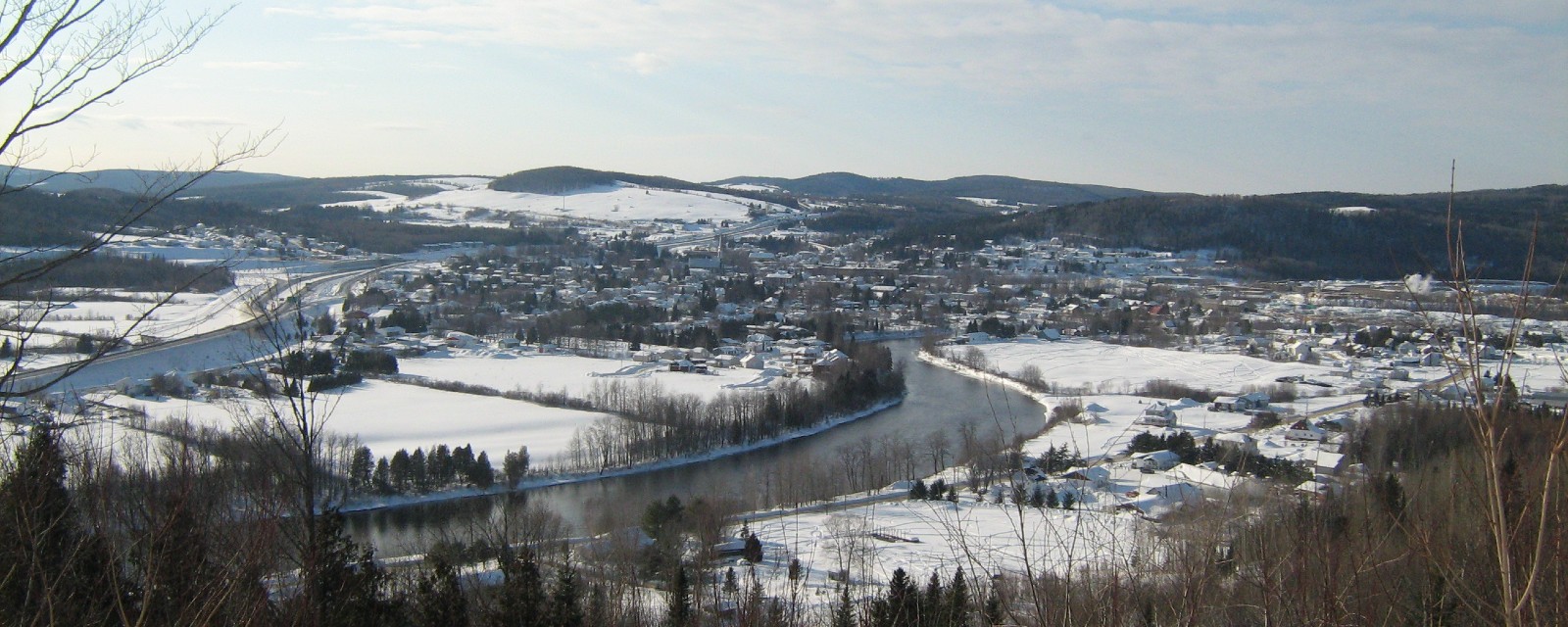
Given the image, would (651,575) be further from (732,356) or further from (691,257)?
(691,257)

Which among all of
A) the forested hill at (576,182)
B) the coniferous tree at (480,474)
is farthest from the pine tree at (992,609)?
the forested hill at (576,182)

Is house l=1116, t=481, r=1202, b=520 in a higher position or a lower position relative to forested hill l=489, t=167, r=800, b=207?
lower

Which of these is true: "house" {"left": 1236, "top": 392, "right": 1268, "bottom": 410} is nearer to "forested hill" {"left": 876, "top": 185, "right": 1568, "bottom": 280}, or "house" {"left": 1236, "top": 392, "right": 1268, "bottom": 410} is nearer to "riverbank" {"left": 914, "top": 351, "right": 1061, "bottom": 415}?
"riverbank" {"left": 914, "top": 351, "right": 1061, "bottom": 415}

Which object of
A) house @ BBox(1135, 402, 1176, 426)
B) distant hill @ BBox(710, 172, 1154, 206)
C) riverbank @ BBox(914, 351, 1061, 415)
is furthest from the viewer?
distant hill @ BBox(710, 172, 1154, 206)

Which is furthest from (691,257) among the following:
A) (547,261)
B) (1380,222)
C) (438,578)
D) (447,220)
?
(438,578)

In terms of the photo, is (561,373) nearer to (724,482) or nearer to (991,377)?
(724,482)

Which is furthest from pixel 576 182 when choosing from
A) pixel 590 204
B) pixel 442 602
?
pixel 442 602

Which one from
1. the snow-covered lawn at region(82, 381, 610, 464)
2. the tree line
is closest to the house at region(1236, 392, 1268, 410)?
the tree line
